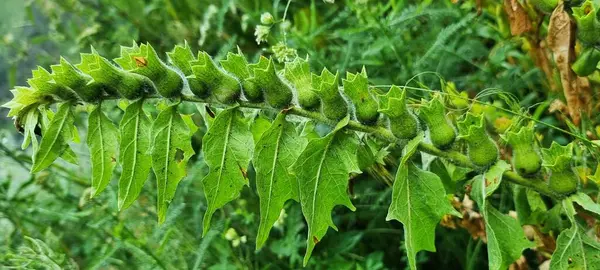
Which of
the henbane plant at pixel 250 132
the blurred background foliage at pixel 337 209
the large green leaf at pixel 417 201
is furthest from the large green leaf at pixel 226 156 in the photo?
the blurred background foliage at pixel 337 209

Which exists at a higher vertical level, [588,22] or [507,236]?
[588,22]

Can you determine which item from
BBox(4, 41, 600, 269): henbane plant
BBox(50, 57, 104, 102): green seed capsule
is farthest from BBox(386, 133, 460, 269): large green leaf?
BBox(50, 57, 104, 102): green seed capsule

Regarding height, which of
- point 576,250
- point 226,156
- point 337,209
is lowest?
point 337,209

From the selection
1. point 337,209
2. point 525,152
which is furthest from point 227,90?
point 337,209

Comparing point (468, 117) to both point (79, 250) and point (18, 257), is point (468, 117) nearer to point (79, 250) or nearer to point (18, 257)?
point (18, 257)

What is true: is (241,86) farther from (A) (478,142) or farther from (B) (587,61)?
(B) (587,61)

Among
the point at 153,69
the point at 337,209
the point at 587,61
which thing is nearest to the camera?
the point at 153,69

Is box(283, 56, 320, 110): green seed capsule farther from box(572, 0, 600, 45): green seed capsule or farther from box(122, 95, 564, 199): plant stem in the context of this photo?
box(572, 0, 600, 45): green seed capsule

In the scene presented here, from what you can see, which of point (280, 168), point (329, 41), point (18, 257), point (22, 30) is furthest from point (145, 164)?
point (22, 30)
